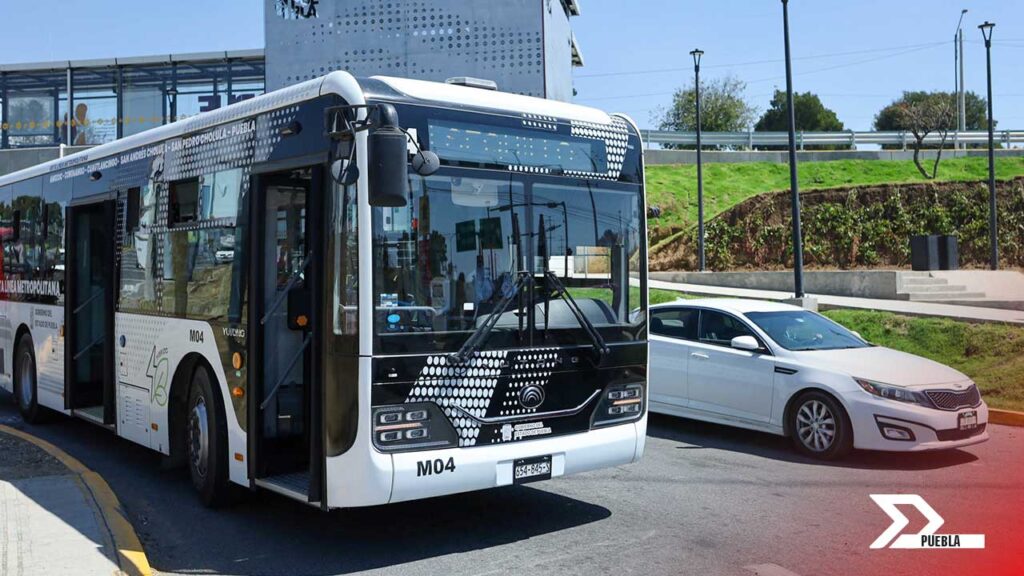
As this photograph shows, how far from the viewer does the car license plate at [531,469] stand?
21.2 ft

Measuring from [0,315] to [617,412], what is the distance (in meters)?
10.1

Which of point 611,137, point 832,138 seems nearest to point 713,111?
point 832,138

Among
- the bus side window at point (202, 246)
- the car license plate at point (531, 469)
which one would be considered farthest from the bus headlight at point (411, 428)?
the bus side window at point (202, 246)

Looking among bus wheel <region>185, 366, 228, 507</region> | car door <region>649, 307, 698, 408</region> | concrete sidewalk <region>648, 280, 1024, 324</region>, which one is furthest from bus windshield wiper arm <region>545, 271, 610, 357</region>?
concrete sidewalk <region>648, 280, 1024, 324</region>

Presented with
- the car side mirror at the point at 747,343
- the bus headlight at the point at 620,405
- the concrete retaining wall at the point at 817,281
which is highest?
the concrete retaining wall at the point at 817,281

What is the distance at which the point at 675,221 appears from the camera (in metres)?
35.6

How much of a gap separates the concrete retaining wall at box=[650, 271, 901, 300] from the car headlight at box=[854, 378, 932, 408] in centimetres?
1537

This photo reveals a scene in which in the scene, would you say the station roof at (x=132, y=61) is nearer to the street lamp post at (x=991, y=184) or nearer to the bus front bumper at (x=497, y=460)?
the street lamp post at (x=991, y=184)

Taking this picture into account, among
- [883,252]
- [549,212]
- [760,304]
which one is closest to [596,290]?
[549,212]

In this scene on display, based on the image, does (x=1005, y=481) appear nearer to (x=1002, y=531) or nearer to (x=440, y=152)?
(x=1002, y=531)

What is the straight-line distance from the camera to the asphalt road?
6215mm

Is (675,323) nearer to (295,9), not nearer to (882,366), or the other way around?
(882,366)

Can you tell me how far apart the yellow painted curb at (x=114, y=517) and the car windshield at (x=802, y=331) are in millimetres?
6936

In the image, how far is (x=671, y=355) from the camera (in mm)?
11344
